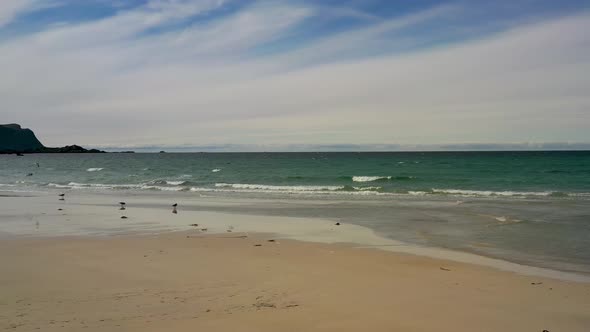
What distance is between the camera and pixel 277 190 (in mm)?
34281

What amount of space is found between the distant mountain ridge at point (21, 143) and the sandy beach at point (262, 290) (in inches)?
7586

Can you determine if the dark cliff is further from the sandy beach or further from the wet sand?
the wet sand

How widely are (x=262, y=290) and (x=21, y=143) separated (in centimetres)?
20570

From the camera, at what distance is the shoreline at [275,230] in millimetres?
10398

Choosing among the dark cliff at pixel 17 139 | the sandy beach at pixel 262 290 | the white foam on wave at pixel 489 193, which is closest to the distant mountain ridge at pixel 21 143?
the dark cliff at pixel 17 139

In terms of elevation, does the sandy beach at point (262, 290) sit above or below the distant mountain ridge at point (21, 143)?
below

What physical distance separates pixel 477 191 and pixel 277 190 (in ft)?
43.4

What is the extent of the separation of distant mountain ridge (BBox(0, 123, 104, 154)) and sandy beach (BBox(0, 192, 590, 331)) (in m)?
193

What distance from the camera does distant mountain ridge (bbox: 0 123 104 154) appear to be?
7143 inches

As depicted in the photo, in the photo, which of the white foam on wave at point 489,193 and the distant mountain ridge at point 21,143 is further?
the distant mountain ridge at point 21,143

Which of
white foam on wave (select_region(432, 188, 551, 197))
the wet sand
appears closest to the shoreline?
the wet sand

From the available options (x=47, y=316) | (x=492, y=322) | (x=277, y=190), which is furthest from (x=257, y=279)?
(x=277, y=190)

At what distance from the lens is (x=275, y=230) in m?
15.0

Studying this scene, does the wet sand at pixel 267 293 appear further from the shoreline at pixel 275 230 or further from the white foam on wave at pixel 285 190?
the white foam on wave at pixel 285 190
